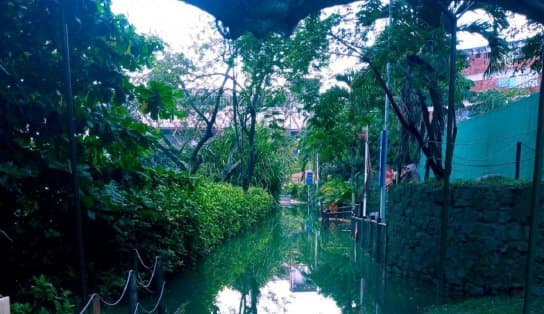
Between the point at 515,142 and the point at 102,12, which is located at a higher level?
the point at 102,12

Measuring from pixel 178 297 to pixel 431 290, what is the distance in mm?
4351

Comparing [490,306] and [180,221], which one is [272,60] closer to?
[180,221]

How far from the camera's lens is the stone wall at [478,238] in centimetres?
719

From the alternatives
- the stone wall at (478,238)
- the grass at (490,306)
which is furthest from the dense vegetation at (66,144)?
the stone wall at (478,238)

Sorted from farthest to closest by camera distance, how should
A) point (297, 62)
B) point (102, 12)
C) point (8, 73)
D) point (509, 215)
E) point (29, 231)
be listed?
point (297, 62), point (509, 215), point (29, 231), point (102, 12), point (8, 73)

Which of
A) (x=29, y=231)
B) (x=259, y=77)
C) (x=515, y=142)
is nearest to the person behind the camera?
(x=29, y=231)

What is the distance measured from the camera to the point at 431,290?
27.7 feet

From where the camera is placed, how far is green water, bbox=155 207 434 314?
773 centimetres

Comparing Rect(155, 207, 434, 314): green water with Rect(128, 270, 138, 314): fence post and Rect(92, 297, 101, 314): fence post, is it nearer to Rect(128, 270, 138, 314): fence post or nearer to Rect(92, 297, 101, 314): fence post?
Rect(128, 270, 138, 314): fence post

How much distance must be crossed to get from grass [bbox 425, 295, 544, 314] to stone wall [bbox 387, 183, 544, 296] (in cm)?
34

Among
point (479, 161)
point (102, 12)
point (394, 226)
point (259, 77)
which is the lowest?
point (394, 226)

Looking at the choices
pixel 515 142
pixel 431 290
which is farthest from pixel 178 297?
pixel 515 142

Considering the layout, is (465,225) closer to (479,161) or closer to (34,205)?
(479,161)

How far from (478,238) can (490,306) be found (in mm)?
1346
